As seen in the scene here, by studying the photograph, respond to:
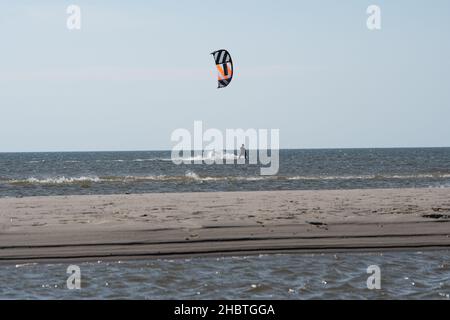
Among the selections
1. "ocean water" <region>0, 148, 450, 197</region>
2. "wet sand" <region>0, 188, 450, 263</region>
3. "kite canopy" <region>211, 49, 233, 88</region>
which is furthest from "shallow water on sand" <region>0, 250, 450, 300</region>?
"ocean water" <region>0, 148, 450, 197</region>

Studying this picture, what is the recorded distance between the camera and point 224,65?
23094 millimetres

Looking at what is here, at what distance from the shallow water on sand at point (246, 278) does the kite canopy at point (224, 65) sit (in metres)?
12.9

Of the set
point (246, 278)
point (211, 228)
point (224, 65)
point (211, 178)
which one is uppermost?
point (224, 65)

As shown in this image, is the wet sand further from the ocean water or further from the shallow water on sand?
the ocean water

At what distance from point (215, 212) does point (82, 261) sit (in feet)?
15.9

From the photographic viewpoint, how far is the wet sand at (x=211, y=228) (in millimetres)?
10844

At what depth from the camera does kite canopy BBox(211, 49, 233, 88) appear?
2259 cm

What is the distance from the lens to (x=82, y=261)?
10.2 meters

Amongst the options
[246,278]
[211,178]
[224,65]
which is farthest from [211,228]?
[211,178]

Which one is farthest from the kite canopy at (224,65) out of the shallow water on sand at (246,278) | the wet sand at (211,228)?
the shallow water on sand at (246,278)

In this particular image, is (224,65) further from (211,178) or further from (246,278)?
(211,178)

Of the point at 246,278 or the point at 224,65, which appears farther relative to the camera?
the point at 224,65

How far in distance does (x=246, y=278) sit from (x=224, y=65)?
48.7ft
